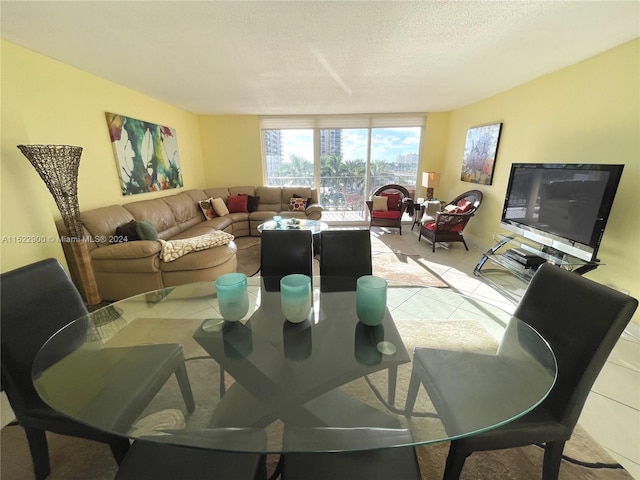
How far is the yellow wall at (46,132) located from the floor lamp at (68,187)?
0.11 metres

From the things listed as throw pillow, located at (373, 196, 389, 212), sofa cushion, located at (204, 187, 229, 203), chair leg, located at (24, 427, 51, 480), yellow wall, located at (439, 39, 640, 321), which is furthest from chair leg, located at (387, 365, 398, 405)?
sofa cushion, located at (204, 187, 229, 203)

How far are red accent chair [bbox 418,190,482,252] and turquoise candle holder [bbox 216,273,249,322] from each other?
343cm

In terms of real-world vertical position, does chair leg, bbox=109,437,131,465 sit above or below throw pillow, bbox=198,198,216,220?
below

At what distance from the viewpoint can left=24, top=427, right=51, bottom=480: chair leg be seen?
3.70ft

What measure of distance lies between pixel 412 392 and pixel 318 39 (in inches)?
98.4

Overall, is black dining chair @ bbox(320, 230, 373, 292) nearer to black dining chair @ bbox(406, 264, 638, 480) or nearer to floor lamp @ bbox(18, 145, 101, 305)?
black dining chair @ bbox(406, 264, 638, 480)

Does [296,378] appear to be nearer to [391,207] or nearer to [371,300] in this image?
[371,300]

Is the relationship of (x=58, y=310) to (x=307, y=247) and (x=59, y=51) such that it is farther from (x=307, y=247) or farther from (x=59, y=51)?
(x=59, y=51)

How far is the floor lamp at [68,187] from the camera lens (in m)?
2.10

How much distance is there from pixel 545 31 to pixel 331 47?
1.65 m

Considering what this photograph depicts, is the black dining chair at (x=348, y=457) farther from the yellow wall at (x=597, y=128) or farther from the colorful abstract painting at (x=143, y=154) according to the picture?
the colorful abstract painting at (x=143, y=154)

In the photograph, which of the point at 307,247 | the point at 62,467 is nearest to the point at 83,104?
the point at 307,247

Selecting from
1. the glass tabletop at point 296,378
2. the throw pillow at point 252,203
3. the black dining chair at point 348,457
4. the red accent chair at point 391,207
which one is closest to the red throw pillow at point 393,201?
the red accent chair at point 391,207

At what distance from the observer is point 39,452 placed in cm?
115
